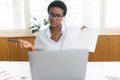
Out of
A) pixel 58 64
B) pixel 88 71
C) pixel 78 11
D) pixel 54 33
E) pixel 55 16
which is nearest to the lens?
pixel 58 64

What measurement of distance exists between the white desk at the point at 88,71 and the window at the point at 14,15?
2021 mm

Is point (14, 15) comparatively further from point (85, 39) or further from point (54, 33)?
point (85, 39)

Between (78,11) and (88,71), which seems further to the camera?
(78,11)

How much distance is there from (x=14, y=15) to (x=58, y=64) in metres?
2.89

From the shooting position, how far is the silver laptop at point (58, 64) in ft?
3.92

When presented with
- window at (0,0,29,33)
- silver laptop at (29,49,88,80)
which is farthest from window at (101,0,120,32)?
silver laptop at (29,49,88,80)

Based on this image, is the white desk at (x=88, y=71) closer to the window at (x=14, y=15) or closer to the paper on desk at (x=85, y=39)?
the paper on desk at (x=85, y=39)

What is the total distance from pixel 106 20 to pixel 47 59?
2.96m

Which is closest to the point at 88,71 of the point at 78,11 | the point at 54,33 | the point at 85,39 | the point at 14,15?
the point at 85,39

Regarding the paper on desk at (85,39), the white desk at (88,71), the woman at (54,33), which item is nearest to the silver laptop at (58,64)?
the white desk at (88,71)

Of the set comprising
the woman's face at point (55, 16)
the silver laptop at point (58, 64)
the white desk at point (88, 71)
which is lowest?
the white desk at point (88, 71)

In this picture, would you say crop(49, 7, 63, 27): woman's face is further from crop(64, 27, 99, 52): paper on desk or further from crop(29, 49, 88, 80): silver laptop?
crop(29, 49, 88, 80): silver laptop

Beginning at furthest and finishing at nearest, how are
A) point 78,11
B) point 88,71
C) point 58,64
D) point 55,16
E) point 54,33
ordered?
point 78,11, point 54,33, point 55,16, point 88,71, point 58,64

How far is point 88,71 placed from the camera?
1.72 metres
